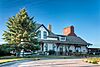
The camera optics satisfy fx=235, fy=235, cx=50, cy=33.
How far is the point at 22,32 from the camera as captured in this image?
4269 cm

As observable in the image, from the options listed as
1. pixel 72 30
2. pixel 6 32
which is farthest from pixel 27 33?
pixel 72 30

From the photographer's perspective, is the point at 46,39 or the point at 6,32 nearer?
the point at 6,32

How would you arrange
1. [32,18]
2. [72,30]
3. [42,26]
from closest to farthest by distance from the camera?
[32,18], [42,26], [72,30]

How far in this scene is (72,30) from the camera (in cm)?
6656

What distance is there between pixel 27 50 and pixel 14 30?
14.7 ft

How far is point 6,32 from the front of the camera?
44.9 meters

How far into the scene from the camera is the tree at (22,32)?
138 feet

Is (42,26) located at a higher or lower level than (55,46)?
higher

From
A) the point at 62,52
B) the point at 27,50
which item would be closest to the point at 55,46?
the point at 62,52

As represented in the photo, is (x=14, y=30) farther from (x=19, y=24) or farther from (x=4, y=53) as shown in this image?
(x=4, y=53)

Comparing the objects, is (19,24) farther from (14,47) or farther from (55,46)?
(55,46)

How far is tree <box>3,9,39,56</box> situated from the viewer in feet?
138

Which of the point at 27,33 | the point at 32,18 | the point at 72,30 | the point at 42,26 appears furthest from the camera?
the point at 72,30

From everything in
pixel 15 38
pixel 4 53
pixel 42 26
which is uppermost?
pixel 42 26
